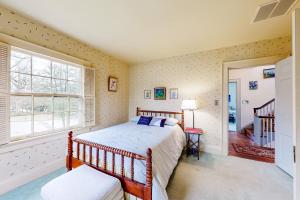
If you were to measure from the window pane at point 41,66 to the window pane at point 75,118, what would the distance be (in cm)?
94

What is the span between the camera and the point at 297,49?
2.92ft

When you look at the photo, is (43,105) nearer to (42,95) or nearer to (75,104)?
(42,95)

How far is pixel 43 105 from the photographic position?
2439 millimetres

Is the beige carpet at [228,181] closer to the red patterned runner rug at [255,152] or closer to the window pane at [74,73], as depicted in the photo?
the red patterned runner rug at [255,152]

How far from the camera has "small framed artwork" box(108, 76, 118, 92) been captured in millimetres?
3805

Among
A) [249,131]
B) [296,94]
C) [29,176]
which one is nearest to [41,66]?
[29,176]

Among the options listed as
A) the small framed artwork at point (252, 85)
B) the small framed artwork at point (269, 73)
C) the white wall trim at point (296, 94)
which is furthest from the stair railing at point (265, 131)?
the white wall trim at point (296, 94)

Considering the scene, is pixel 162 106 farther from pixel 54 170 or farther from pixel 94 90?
pixel 54 170

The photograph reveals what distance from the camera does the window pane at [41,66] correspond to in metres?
2.32

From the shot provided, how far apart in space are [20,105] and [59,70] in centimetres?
91

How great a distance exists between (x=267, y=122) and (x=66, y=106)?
5.28 meters

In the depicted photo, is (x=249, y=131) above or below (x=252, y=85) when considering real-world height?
below

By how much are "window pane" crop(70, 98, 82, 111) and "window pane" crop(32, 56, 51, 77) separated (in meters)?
0.68

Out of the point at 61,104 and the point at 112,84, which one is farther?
the point at 112,84
